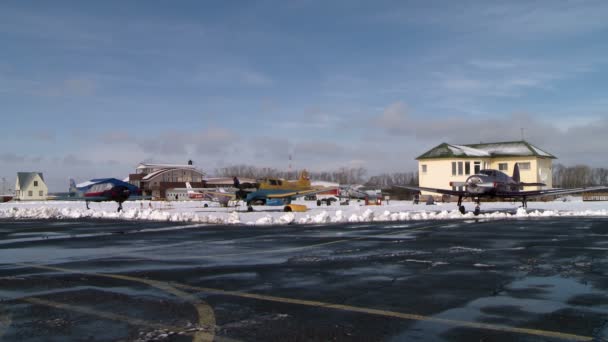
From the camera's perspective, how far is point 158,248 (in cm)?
1447

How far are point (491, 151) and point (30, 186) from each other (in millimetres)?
100041

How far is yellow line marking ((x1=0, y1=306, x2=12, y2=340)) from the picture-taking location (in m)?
5.58

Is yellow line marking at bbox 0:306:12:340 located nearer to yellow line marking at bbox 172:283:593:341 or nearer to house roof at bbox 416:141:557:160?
yellow line marking at bbox 172:283:593:341

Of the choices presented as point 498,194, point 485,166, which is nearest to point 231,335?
point 498,194

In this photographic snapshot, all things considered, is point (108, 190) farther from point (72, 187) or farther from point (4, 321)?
point (4, 321)

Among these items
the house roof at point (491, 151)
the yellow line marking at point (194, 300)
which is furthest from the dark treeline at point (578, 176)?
the yellow line marking at point (194, 300)

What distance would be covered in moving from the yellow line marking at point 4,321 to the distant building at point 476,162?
52961 mm

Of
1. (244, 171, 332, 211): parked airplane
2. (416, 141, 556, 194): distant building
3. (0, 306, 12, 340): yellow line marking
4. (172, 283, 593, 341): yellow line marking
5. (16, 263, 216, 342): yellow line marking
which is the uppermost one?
(416, 141, 556, 194): distant building

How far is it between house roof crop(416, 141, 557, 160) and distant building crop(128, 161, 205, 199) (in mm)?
56404

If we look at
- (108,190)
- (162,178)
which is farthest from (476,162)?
(162,178)

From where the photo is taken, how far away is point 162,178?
99.0 metres

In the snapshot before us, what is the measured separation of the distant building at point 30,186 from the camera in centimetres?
11025

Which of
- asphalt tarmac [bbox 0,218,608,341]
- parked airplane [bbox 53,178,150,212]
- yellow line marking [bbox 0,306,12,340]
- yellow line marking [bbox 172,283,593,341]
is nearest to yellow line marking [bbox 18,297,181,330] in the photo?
asphalt tarmac [bbox 0,218,608,341]

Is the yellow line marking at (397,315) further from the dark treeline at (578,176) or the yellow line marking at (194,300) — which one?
the dark treeline at (578,176)
